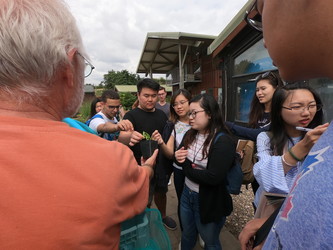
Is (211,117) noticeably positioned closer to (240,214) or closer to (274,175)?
(274,175)

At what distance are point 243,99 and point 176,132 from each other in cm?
315

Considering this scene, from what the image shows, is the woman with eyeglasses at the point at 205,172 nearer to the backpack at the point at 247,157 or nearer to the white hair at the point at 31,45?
the backpack at the point at 247,157

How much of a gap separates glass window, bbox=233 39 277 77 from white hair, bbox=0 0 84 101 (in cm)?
452

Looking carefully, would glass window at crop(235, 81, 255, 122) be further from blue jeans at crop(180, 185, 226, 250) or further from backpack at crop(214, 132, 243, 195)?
blue jeans at crop(180, 185, 226, 250)

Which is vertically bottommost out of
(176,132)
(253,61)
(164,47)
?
(176,132)

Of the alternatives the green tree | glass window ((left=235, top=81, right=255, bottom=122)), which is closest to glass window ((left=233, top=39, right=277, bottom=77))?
glass window ((left=235, top=81, right=255, bottom=122))

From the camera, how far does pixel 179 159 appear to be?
80.4 inches

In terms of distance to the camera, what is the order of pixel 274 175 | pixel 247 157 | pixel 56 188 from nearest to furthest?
pixel 56 188, pixel 274 175, pixel 247 157

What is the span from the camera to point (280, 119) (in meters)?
1.75

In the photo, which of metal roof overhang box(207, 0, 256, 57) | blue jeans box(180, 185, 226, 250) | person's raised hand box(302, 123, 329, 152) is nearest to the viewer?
person's raised hand box(302, 123, 329, 152)

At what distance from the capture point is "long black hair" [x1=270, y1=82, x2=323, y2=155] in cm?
168

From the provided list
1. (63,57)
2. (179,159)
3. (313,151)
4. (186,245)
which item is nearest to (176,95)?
(179,159)

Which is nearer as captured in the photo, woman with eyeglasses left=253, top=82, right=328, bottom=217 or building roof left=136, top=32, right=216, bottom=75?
woman with eyeglasses left=253, top=82, right=328, bottom=217

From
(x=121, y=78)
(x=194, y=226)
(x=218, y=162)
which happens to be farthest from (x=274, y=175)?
(x=121, y=78)
